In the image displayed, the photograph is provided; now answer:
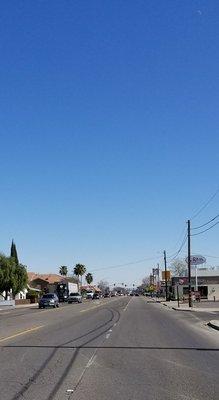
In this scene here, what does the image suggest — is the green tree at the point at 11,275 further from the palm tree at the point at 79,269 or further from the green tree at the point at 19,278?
the palm tree at the point at 79,269

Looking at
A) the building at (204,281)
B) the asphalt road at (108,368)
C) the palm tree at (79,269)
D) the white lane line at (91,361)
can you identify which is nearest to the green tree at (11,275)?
the building at (204,281)

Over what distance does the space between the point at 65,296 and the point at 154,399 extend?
93.1 metres

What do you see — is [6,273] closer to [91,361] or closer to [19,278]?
[19,278]

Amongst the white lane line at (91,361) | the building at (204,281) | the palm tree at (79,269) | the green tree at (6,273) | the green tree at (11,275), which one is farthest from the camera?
the palm tree at (79,269)

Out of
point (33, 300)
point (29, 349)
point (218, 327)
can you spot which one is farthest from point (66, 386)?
point (33, 300)

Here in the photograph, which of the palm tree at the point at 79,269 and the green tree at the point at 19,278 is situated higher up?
the palm tree at the point at 79,269

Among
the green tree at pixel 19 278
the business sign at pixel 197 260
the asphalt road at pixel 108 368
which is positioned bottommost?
the asphalt road at pixel 108 368

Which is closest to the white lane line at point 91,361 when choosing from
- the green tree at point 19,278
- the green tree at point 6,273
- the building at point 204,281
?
the green tree at point 6,273

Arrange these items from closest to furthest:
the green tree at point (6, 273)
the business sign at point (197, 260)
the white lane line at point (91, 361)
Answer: the white lane line at point (91, 361) < the green tree at point (6, 273) < the business sign at point (197, 260)

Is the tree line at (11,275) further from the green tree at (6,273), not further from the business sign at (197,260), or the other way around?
the business sign at (197,260)

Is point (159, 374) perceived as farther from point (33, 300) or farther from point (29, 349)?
point (33, 300)

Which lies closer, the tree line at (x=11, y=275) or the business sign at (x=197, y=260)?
the tree line at (x=11, y=275)

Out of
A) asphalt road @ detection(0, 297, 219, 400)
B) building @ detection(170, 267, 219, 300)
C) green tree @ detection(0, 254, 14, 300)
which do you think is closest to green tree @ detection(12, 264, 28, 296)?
green tree @ detection(0, 254, 14, 300)

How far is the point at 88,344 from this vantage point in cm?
1883
